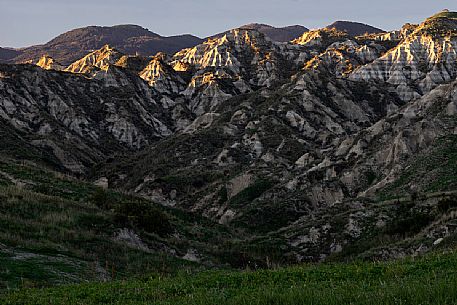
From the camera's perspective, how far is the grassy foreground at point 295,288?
780 cm

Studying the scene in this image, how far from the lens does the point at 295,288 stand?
30.8ft

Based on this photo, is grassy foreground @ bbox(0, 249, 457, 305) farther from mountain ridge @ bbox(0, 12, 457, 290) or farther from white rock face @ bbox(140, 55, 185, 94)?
white rock face @ bbox(140, 55, 185, 94)

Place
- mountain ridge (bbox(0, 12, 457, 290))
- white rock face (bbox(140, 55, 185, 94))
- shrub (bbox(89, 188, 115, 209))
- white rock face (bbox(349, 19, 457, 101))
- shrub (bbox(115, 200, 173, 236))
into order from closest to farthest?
shrub (bbox(115, 200, 173, 236)) → shrub (bbox(89, 188, 115, 209)) → mountain ridge (bbox(0, 12, 457, 290)) → white rock face (bbox(349, 19, 457, 101)) → white rock face (bbox(140, 55, 185, 94))

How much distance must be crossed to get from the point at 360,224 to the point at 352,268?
21350mm

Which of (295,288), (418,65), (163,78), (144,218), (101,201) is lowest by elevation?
Result: (144,218)

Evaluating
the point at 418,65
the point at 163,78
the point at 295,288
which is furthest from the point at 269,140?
the point at 295,288

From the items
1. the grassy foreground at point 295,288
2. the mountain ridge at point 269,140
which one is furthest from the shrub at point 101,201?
the grassy foreground at point 295,288

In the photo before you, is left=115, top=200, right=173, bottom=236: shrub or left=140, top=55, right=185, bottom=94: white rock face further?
left=140, top=55, right=185, bottom=94: white rock face

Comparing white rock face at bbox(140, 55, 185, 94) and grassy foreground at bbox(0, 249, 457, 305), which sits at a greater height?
white rock face at bbox(140, 55, 185, 94)

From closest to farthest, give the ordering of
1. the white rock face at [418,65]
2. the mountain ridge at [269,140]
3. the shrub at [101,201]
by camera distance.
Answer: the shrub at [101,201] < the mountain ridge at [269,140] < the white rock face at [418,65]

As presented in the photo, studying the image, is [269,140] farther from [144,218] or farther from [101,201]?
[144,218]

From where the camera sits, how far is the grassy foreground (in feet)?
25.6

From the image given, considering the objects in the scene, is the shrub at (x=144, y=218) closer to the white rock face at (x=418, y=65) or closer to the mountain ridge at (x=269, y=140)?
the mountain ridge at (x=269, y=140)

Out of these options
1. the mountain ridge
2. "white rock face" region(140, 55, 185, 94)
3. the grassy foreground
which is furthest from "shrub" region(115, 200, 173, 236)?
"white rock face" region(140, 55, 185, 94)
